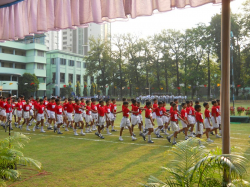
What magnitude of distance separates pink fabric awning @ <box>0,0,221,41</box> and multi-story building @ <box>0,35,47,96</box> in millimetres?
45370

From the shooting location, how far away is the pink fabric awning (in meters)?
3.40

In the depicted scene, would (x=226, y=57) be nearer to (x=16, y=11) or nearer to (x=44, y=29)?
(x=44, y=29)

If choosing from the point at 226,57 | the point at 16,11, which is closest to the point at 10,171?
the point at 16,11

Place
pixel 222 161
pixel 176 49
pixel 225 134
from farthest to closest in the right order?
pixel 176 49 → pixel 225 134 → pixel 222 161

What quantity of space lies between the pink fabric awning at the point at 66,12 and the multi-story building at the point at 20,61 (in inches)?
1786

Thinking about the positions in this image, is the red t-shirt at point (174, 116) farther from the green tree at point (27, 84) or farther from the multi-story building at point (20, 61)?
the multi-story building at point (20, 61)

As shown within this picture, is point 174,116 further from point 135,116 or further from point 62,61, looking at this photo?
point 62,61

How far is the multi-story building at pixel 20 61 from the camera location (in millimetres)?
47312

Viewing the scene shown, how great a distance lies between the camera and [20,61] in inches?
1999

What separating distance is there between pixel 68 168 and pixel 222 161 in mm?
4918

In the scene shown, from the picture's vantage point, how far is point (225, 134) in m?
2.97

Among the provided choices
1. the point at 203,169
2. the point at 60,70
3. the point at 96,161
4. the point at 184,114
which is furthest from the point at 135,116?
the point at 60,70

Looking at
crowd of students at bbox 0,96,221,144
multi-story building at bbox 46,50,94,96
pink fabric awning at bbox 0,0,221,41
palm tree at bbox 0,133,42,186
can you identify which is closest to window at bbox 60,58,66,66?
multi-story building at bbox 46,50,94,96

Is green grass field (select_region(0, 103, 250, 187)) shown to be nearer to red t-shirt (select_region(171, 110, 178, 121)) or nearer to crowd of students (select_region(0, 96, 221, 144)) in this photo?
crowd of students (select_region(0, 96, 221, 144))
